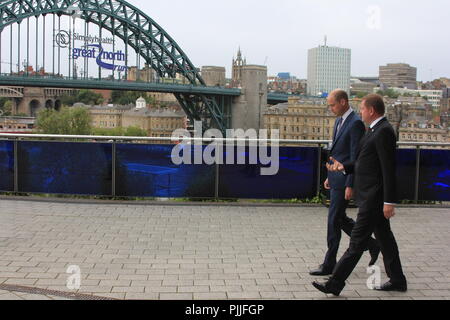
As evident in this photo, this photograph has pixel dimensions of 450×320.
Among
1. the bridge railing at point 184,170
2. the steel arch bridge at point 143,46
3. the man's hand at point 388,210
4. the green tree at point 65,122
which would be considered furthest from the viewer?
the green tree at point 65,122

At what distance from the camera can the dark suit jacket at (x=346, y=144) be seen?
5.22 meters

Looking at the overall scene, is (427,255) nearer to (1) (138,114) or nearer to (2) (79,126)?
(2) (79,126)

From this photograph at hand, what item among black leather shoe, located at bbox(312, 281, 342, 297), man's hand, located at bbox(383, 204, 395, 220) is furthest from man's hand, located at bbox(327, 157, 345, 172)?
black leather shoe, located at bbox(312, 281, 342, 297)

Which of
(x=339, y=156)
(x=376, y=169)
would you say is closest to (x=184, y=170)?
(x=339, y=156)

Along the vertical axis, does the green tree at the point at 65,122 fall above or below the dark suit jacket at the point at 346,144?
below

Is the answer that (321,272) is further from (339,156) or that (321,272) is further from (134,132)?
(134,132)

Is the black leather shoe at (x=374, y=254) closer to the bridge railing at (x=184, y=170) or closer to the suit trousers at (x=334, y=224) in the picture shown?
the suit trousers at (x=334, y=224)

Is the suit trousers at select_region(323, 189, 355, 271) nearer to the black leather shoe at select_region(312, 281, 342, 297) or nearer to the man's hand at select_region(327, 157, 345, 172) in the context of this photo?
the man's hand at select_region(327, 157, 345, 172)

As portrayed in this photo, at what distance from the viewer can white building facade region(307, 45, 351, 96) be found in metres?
180

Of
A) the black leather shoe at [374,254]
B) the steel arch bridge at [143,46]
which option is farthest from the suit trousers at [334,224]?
the steel arch bridge at [143,46]

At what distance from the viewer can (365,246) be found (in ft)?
15.7

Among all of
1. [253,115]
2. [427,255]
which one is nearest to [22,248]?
[427,255]

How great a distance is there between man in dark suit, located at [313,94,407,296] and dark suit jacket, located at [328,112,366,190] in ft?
0.78

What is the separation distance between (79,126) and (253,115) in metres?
19.3
